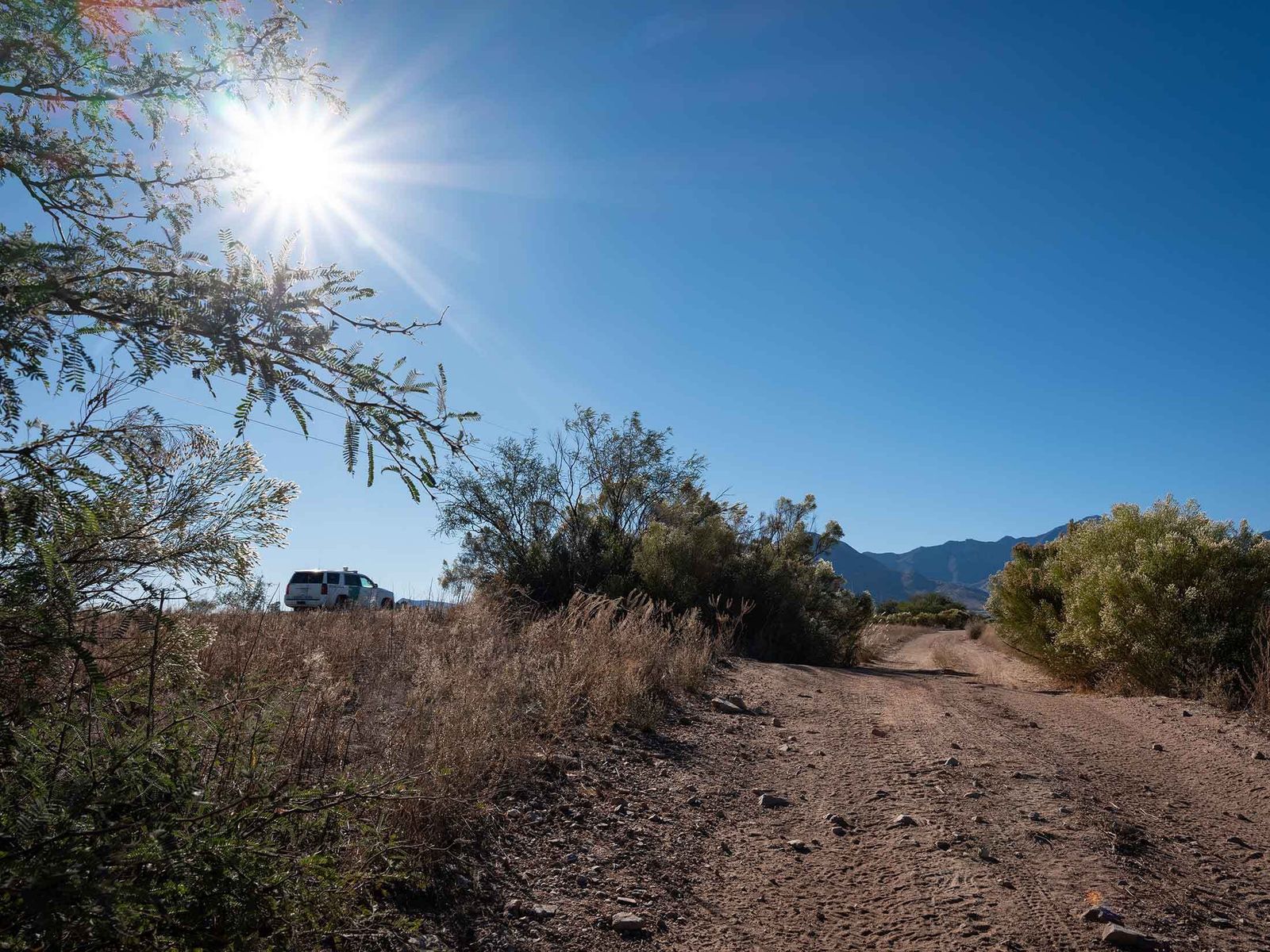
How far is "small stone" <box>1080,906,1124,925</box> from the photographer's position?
309 cm

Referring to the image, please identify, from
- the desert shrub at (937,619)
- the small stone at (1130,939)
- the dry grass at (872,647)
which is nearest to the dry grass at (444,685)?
the small stone at (1130,939)

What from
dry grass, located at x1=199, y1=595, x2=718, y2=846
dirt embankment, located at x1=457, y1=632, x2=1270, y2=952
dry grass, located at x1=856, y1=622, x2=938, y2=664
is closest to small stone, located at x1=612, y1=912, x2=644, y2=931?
dirt embankment, located at x1=457, y1=632, x2=1270, y2=952

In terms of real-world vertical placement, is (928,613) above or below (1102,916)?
below

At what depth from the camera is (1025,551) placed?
16.6 m

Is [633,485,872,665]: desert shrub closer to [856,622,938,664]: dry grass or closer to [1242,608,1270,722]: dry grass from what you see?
[856,622,938,664]: dry grass

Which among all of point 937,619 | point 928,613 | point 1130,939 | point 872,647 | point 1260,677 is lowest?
point 937,619

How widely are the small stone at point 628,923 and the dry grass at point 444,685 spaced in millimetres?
842

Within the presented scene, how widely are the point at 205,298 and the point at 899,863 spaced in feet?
13.3

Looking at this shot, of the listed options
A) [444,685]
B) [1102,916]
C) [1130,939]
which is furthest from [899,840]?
[444,685]

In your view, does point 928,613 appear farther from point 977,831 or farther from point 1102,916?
point 1102,916

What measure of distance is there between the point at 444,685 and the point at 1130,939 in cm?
388

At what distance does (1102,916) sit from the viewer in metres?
3.11

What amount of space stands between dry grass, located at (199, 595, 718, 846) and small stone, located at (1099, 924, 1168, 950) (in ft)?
9.09

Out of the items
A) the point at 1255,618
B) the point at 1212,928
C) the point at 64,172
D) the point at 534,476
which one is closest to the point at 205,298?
the point at 64,172
